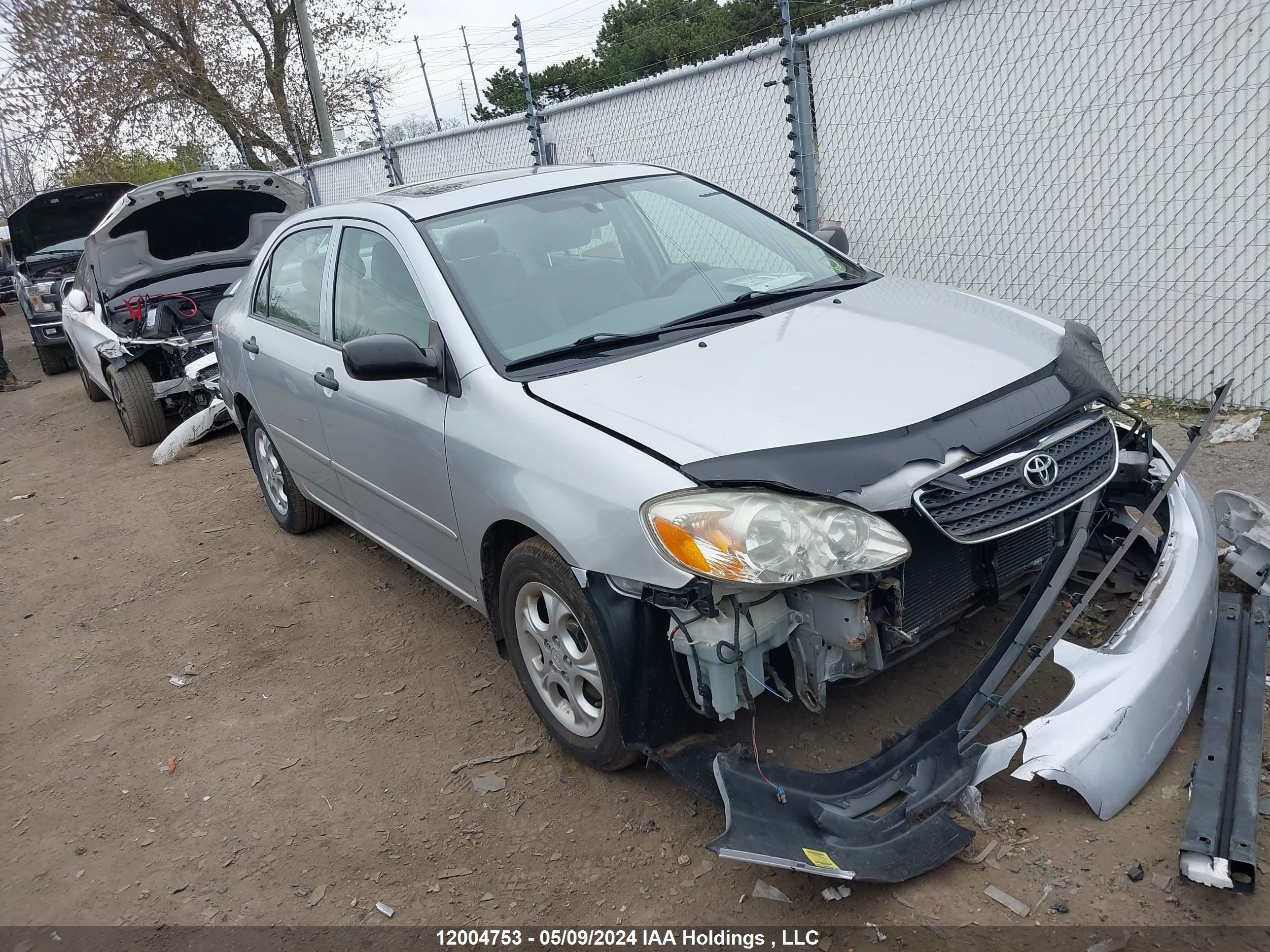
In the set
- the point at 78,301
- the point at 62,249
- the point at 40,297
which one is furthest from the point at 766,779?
the point at 62,249

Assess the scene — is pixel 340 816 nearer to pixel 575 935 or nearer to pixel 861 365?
pixel 575 935

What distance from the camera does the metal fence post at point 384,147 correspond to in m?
10.6

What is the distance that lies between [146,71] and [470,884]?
21.8 metres

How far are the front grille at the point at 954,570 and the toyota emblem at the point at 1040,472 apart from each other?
0.16 m

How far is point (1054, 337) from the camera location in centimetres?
295

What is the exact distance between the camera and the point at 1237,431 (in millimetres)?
4730

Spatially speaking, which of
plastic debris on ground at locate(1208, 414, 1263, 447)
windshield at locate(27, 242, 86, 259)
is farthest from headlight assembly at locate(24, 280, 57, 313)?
plastic debris on ground at locate(1208, 414, 1263, 447)

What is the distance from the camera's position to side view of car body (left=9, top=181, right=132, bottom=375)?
11.4m

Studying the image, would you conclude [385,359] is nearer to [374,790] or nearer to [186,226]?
[374,790]

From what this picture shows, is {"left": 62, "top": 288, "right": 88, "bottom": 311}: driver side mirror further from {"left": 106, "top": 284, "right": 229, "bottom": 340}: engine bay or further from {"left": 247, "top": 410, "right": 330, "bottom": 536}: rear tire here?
{"left": 247, "top": 410, "right": 330, "bottom": 536}: rear tire

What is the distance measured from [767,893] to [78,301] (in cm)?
831

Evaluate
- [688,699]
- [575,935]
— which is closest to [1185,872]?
[688,699]

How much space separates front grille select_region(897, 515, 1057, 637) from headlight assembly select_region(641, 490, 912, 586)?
190 millimetres

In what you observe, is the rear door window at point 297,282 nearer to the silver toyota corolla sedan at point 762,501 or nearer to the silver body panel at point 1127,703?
the silver toyota corolla sedan at point 762,501
